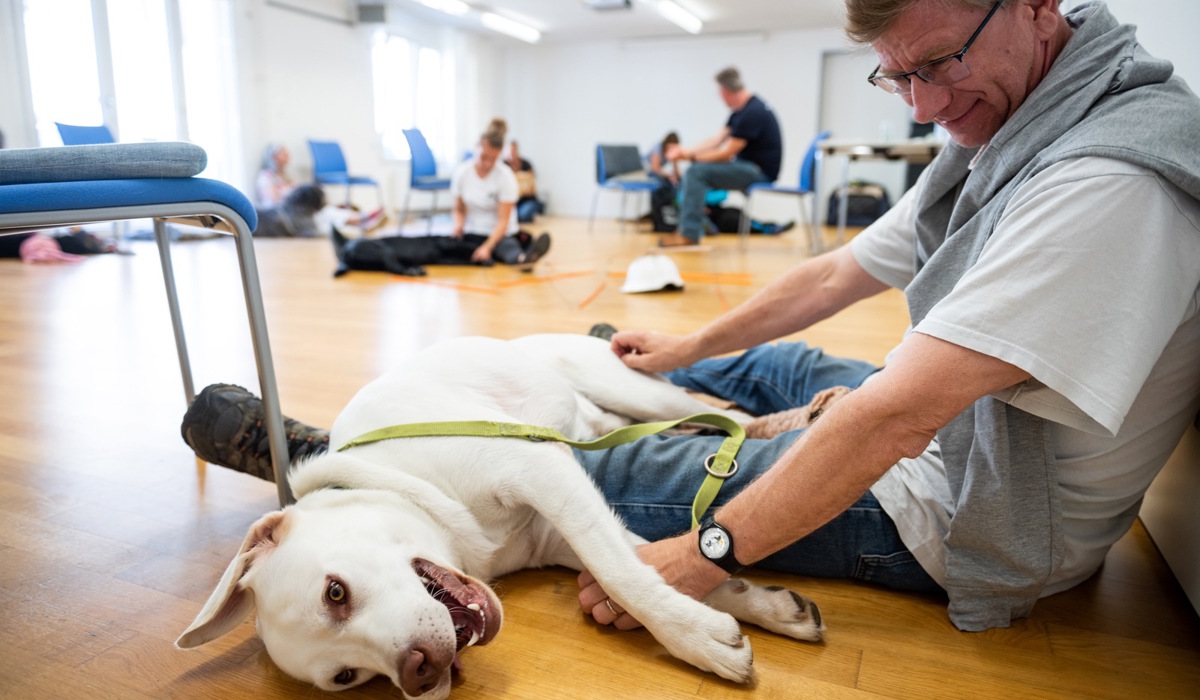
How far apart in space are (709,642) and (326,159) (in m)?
9.37

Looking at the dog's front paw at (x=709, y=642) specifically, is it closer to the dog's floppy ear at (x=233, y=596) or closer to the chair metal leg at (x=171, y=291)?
the dog's floppy ear at (x=233, y=596)

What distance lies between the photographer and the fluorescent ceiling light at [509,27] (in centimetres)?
1138

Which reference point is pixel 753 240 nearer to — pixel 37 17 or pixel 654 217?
pixel 654 217

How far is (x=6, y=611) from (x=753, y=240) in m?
8.03

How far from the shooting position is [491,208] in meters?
6.32

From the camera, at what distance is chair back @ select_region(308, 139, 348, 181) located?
9227 mm

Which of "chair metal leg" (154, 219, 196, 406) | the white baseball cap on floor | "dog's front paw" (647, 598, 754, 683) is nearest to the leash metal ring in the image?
"dog's front paw" (647, 598, 754, 683)

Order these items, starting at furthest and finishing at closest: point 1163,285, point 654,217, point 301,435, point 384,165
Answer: point 384,165, point 654,217, point 301,435, point 1163,285

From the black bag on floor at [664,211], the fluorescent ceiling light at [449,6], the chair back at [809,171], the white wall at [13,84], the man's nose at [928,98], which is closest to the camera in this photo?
the man's nose at [928,98]

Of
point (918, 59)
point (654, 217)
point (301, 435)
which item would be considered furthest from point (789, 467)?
point (654, 217)

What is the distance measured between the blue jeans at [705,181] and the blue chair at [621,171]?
2.12 m

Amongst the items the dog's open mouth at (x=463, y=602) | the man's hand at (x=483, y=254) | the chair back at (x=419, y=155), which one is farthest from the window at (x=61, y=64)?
the dog's open mouth at (x=463, y=602)

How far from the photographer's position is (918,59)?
105cm

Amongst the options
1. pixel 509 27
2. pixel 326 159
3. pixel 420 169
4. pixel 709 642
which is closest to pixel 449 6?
pixel 509 27
